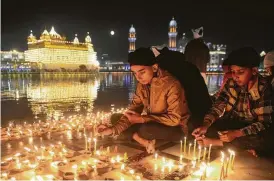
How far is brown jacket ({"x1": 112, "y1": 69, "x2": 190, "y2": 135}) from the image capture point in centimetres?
357

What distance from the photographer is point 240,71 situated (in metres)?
3.49

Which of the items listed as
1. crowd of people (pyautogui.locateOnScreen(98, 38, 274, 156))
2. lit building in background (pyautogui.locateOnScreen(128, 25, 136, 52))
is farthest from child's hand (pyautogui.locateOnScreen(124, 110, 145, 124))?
lit building in background (pyautogui.locateOnScreen(128, 25, 136, 52))

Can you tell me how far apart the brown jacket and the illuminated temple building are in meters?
77.7

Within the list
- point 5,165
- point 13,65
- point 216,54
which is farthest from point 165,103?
point 216,54

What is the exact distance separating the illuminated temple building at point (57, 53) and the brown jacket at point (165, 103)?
7768 centimetres

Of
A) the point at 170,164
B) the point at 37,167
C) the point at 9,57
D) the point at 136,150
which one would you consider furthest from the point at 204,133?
the point at 9,57

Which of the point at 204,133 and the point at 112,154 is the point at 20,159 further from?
the point at 204,133

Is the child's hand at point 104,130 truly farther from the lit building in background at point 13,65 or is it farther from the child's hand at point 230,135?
the lit building in background at point 13,65

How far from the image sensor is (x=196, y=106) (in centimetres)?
402

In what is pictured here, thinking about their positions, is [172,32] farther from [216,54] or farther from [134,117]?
[134,117]

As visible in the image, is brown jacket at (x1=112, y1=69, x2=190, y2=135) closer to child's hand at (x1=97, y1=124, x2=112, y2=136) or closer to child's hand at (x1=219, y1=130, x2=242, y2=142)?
child's hand at (x1=97, y1=124, x2=112, y2=136)

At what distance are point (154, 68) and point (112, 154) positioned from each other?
4.94 feet

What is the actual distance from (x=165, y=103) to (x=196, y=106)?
0.57 metres

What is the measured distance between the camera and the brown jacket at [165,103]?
357 cm
